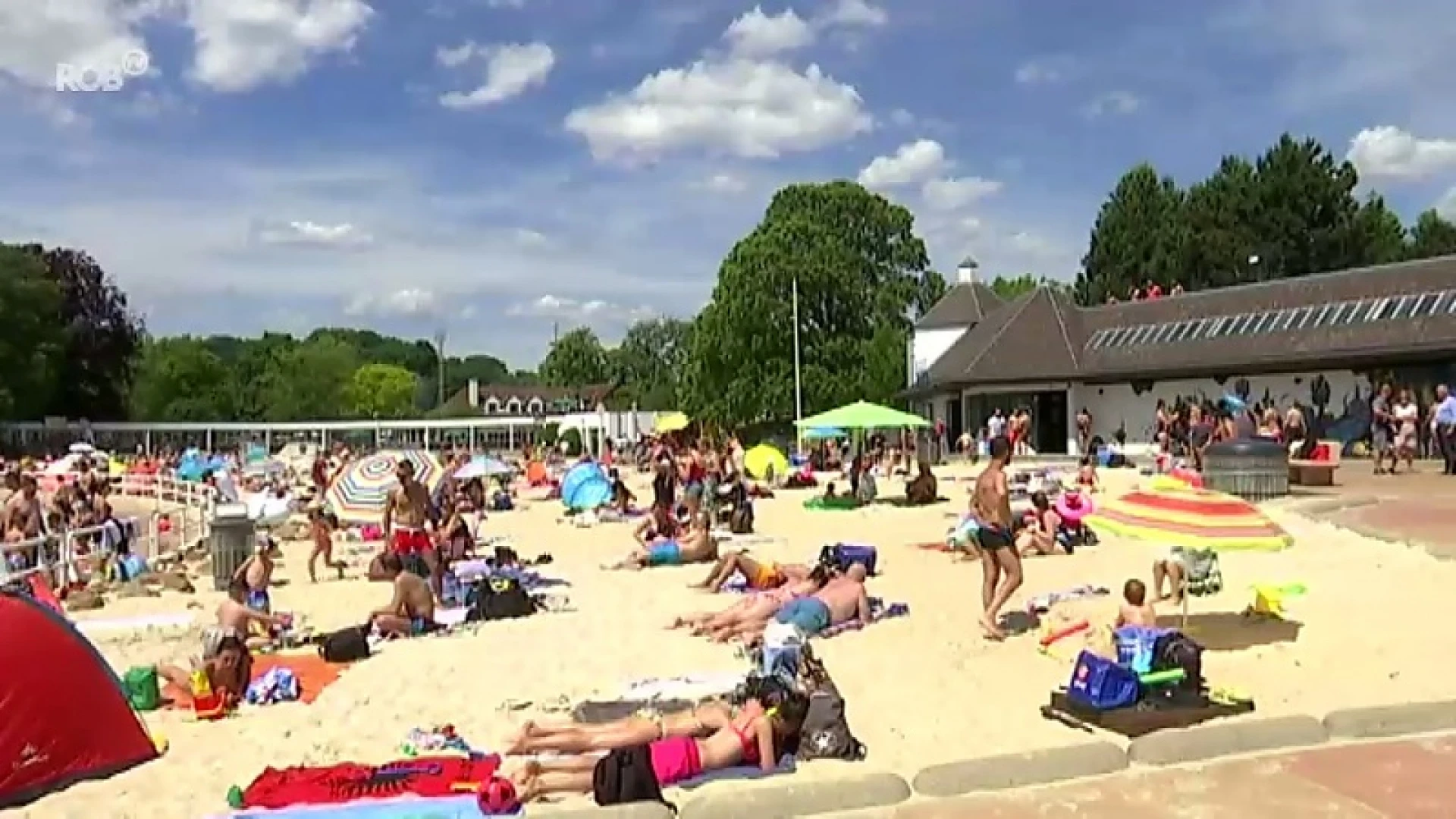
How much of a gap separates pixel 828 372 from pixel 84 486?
3588 centimetres

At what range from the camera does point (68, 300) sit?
73.4 meters

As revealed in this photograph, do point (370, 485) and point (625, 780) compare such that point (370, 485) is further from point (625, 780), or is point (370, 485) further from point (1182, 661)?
point (1182, 661)

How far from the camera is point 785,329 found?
5250 centimetres

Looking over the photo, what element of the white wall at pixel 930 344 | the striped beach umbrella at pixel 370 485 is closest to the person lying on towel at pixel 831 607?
the striped beach umbrella at pixel 370 485

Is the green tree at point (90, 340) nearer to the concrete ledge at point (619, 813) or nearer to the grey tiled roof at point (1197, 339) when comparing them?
the grey tiled roof at point (1197, 339)

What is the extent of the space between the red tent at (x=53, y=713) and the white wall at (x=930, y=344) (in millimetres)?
42010

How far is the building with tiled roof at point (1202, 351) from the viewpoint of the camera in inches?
1198

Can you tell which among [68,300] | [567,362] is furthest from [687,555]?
[567,362]

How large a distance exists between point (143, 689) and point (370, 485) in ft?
30.0

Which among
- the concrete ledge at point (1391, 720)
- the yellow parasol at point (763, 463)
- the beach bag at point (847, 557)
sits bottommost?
the concrete ledge at point (1391, 720)

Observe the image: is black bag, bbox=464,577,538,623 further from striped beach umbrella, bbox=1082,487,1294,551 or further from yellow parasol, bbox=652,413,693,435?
yellow parasol, bbox=652,413,693,435

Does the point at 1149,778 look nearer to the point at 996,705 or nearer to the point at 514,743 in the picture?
the point at 996,705

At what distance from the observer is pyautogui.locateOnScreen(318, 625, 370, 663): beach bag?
35.6 ft

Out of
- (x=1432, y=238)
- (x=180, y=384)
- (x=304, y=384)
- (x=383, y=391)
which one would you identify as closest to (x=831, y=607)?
(x=1432, y=238)
